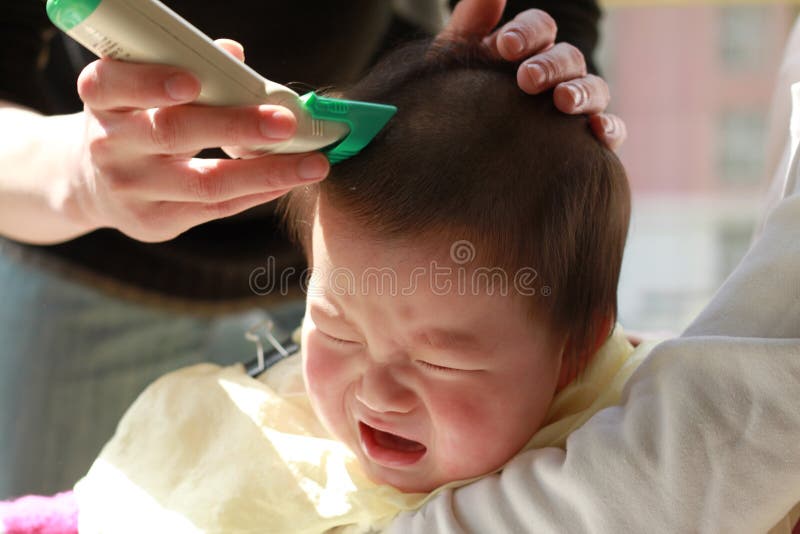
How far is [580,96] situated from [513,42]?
0.08 metres

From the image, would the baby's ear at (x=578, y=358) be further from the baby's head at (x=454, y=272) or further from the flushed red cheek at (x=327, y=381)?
the flushed red cheek at (x=327, y=381)

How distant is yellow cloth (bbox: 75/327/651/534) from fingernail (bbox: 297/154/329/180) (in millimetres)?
246

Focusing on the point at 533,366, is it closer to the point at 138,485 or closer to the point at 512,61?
the point at 512,61

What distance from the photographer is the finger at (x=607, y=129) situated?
2.23ft

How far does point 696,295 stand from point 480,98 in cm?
174

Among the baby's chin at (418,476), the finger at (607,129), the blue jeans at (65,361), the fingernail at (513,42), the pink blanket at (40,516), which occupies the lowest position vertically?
the blue jeans at (65,361)

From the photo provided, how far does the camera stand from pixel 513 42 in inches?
27.3

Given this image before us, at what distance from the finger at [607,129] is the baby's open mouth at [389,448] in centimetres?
27

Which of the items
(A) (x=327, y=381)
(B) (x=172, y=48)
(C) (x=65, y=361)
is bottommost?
(C) (x=65, y=361)

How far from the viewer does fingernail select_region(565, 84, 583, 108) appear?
2.13 feet

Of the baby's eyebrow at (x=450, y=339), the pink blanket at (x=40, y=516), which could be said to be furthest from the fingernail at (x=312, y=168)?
the pink blanket at (x=40, y=516)

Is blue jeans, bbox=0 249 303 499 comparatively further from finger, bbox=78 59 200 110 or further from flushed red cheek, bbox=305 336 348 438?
finger, bbox=78 59 200 110

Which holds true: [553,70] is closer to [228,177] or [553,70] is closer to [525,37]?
[525,37]

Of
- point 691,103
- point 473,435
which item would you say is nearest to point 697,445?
point 473,435
